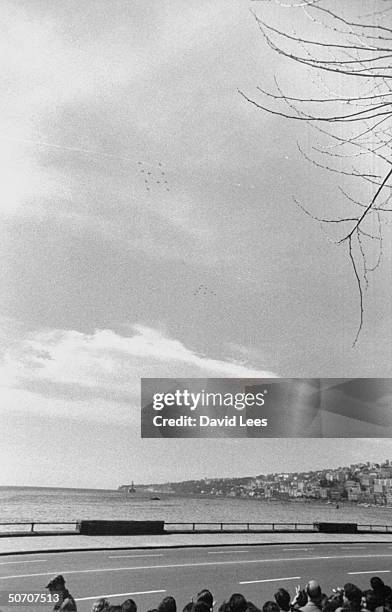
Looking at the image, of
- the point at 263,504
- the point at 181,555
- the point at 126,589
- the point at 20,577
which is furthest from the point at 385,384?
the point at 263,504

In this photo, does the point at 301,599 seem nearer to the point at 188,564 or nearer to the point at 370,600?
the point at 370,600

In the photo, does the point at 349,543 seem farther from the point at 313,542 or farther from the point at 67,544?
the point at 67,544

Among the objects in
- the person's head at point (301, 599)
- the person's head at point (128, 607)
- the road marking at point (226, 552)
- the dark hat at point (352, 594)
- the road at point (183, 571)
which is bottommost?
the road at point (183, 571)

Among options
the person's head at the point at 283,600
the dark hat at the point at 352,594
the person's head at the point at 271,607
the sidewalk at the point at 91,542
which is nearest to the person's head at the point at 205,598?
the person's head at the point at 271,607

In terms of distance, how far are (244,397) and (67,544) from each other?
1104 cm

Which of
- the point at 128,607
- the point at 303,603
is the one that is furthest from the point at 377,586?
the point at 128,607

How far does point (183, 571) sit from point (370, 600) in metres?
8.11

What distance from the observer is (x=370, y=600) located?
12.4ft

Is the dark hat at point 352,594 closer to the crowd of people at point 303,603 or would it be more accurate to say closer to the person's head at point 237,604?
the crowd of people at point 303,603

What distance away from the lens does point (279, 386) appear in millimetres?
6121

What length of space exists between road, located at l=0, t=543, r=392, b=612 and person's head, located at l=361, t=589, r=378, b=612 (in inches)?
190

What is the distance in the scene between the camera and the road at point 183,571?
934 cm

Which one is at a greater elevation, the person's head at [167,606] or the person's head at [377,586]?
the person's head at [377,586]

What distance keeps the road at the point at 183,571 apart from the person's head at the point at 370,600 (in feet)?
15.8
